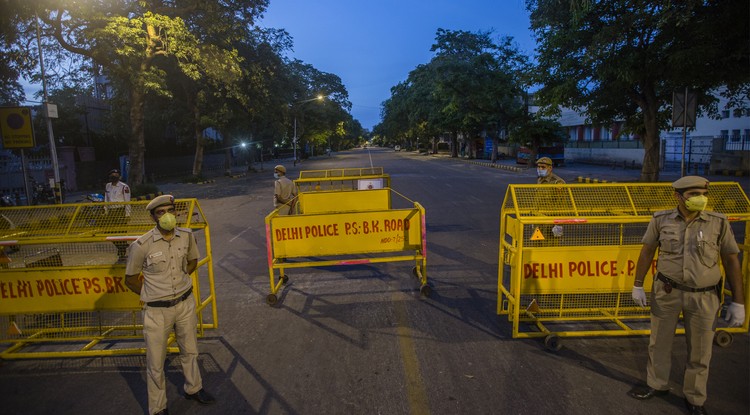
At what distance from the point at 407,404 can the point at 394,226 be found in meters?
3.17

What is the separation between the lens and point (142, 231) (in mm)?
5301

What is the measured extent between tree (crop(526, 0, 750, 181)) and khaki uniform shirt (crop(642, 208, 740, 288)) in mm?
7530

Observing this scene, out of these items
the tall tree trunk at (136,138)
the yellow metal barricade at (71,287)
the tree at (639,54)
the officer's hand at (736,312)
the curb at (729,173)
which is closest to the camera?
the officer's hand at (736,312)

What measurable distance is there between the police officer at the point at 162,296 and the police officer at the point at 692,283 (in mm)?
3866

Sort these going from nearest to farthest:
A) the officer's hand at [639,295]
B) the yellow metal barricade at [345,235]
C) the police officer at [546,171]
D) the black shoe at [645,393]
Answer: the black shoe at [645,393]
the officer's hand at [639,295]
the yellow metal barricade at [345,235]
the police officer at [546,171]

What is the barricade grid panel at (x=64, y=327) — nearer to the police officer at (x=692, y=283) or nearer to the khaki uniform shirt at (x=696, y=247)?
the police officer at (x=692, y=283)

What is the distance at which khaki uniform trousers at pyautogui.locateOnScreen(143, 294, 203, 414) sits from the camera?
143 inches

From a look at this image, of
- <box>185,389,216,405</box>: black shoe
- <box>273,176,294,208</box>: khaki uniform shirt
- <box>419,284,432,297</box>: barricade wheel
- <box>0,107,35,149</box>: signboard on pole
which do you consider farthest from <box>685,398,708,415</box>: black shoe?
<box>0,107,35,149</box>: signboard on pole

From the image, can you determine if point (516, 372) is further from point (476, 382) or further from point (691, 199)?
point (691, 199)

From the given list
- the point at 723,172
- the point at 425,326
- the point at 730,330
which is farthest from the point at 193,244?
the point at 723,172

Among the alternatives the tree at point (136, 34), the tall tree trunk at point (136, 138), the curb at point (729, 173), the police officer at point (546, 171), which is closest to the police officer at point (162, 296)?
the police officer at point (546, 171)

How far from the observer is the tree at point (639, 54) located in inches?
467

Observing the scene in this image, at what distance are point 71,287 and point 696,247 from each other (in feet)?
19.8

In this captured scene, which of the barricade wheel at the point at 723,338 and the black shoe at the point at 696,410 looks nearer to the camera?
the black shoe at the point at 696,410
